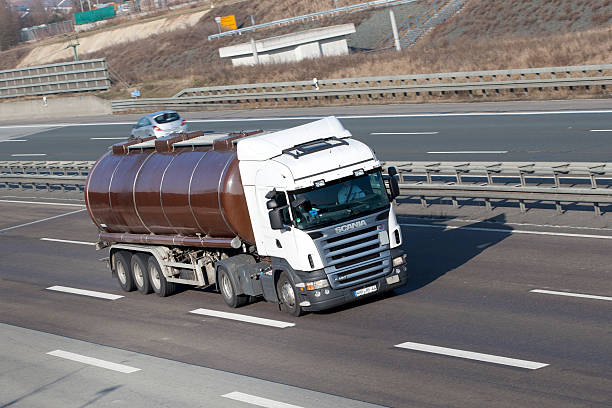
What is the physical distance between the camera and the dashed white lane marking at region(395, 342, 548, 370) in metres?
10.7

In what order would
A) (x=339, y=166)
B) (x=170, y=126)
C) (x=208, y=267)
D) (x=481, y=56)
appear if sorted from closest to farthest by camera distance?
(x=339, y=166)
(x=208, y=267)
(x=170, y=126)
(x=481, y=56)

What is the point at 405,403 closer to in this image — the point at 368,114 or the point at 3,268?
the point at 3,268

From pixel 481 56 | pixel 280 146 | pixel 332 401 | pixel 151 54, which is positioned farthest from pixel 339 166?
pixel 151 54

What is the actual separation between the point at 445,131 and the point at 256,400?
2241 centimetres

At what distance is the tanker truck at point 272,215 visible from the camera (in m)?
14.0

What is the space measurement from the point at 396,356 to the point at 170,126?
26343 millimetres

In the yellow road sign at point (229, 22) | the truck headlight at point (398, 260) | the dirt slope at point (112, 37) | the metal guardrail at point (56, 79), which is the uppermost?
the dirt slope at point (112, 37)

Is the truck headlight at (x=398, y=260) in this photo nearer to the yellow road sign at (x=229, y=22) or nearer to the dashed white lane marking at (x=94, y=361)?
the dashed white lane marking at (x=94, y=361)

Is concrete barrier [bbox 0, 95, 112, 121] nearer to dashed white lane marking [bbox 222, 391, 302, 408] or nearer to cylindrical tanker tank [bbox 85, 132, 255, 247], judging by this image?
cylindrical tanker tank [bbox 85, 132, 255, 247]

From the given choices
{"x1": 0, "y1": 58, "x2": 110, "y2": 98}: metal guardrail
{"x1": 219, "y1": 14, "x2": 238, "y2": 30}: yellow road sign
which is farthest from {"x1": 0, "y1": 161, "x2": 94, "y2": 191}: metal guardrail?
{"x1": 219, "y1": 14, "x2": 238, "y2": 30}: yellow road sign

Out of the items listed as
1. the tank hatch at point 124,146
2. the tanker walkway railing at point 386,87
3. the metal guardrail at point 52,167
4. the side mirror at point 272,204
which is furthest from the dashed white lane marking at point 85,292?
the tanker walkway railing at point 386,87

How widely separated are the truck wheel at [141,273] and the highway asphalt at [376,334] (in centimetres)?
25

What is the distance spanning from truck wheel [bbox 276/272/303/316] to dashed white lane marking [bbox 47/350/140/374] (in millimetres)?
2921

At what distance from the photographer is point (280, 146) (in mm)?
14742
